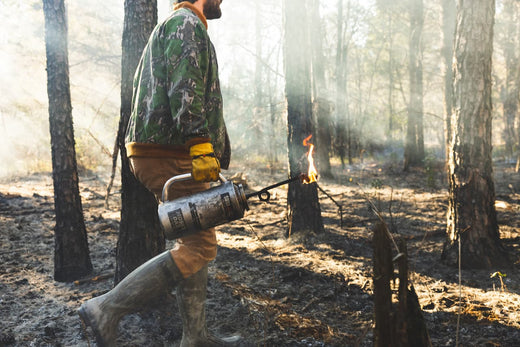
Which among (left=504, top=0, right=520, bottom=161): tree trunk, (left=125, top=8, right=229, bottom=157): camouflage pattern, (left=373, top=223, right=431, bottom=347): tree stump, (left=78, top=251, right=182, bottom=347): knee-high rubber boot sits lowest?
(left=78, top=251, right=182, bottom=347): knee-high rubber boot

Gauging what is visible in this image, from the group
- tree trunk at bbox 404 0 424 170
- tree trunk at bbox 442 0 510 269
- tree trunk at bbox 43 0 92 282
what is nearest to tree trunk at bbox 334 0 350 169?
tree trunk at bbox 404 0 424 170

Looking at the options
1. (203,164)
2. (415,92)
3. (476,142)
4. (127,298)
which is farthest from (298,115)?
(415,92)

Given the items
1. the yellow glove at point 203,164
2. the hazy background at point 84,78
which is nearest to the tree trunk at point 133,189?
the yellow glove at point 203,164

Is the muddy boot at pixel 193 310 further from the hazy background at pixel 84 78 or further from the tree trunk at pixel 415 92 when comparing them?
the tree trunk at pixel 415 92

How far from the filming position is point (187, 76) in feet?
6.92

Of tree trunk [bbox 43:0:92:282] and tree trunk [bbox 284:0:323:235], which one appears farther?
tree trunk [bbox 284:0:323:235]

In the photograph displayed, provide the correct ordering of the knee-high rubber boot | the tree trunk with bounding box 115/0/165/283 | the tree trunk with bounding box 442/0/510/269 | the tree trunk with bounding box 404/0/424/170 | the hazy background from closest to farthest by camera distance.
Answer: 1. the knee-high rubber boot
2. the tree trunk with bounding box 115/0/165/283
3. the tree trunk with bounding box 442/0/510/269
4. the hazy background
5. the tree trunk with bounding box 404/0/424/170

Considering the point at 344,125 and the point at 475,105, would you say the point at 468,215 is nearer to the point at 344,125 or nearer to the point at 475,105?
the point at 475,105

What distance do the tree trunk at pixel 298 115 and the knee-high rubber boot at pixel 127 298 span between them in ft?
9.37

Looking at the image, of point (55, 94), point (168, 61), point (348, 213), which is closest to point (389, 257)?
point (168, 61)

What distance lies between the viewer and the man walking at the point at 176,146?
6.91 feet

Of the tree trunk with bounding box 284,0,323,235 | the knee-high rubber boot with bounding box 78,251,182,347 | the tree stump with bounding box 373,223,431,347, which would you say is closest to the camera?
the tree stump with bounding box 373,223,431,347

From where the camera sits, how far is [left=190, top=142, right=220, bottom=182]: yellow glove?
6.63ft

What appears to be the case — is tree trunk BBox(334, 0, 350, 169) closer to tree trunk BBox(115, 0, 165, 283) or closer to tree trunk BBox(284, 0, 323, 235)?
tree trunk BBox(284, 0, 323, 235)
